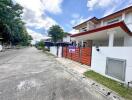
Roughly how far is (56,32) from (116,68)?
43776 mm

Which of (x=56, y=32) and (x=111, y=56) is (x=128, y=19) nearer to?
(x=111, y=56)

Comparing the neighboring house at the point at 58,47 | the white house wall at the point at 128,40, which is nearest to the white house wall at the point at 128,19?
the white house wall at the point at 128,40

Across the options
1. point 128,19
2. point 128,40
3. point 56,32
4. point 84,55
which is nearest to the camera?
point 128,40

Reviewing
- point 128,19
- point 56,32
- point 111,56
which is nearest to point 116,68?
point 111,56

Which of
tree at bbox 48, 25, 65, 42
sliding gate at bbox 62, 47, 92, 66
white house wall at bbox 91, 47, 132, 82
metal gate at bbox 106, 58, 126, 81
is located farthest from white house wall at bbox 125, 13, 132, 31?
tree at bbox 48, 25, 65, 42

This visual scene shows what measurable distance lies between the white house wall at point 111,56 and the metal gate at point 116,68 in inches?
8.6

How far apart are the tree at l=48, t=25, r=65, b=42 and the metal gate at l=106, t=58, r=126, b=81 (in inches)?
1694

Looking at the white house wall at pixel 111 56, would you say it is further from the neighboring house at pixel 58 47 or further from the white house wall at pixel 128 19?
the neighboring house at pixel 58 47

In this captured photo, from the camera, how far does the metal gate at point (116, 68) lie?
264 inches

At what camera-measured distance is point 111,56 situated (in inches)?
301

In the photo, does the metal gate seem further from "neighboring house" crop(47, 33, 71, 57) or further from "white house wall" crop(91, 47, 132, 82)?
"neighboring house" crop(47, 33, 71, 57)

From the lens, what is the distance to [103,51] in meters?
8.52

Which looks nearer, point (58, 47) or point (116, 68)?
point (116, 68)

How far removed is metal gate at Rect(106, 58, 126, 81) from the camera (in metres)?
6.70
